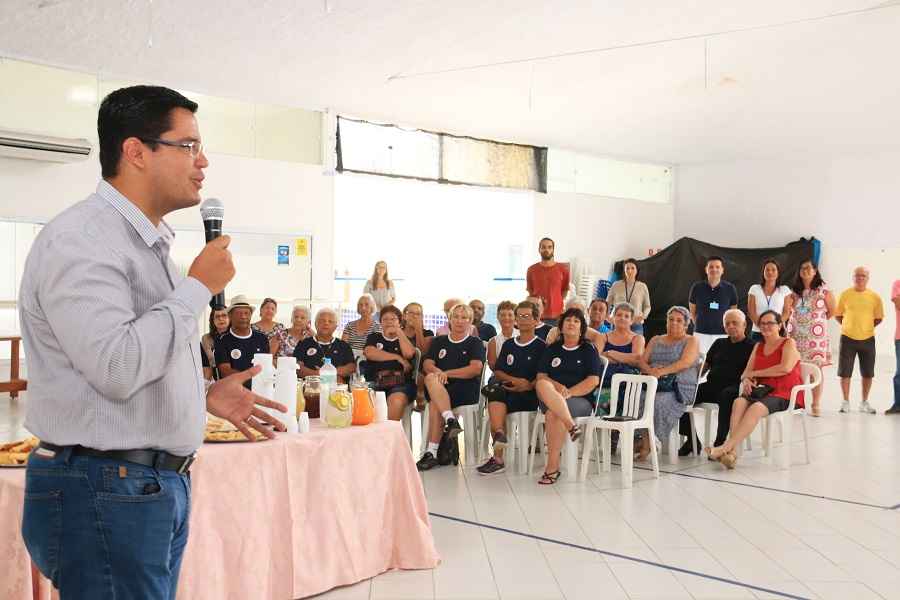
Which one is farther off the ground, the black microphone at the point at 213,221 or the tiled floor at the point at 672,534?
the black microphone at the point at 213,221

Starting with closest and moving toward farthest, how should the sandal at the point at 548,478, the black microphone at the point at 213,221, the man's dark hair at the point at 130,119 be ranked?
the man's dark hair at the point at 130,119 → the black microphone at the point at 213,221 → the sandal at the point at 548,478

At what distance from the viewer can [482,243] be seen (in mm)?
13648

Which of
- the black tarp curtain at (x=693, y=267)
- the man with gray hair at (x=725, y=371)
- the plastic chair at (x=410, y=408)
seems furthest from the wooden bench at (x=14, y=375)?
the black tarp curtain at (x=693, y=267)

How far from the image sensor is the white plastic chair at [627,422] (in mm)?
5062

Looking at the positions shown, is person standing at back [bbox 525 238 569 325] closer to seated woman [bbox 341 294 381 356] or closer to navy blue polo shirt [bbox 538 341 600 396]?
seated woman [bbox 341 294 381 356]

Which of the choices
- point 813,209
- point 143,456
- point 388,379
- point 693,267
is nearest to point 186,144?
point 143,456

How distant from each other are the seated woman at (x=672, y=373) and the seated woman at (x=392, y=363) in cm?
157

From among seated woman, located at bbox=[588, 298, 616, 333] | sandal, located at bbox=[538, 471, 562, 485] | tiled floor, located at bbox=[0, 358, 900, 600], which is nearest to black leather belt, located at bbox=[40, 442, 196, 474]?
tiled floor, located at bbox=[0, 358, 900, 600]

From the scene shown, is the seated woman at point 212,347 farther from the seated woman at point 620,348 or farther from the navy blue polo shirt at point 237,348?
the seated woman at point 620,348

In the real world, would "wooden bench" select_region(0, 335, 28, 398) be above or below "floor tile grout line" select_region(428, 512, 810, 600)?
above

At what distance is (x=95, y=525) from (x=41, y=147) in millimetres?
7057

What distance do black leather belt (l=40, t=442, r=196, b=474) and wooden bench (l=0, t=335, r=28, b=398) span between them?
691 centimetres

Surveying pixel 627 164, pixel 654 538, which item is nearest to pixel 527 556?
pixel 654 538

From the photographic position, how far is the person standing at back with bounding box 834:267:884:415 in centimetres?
801
